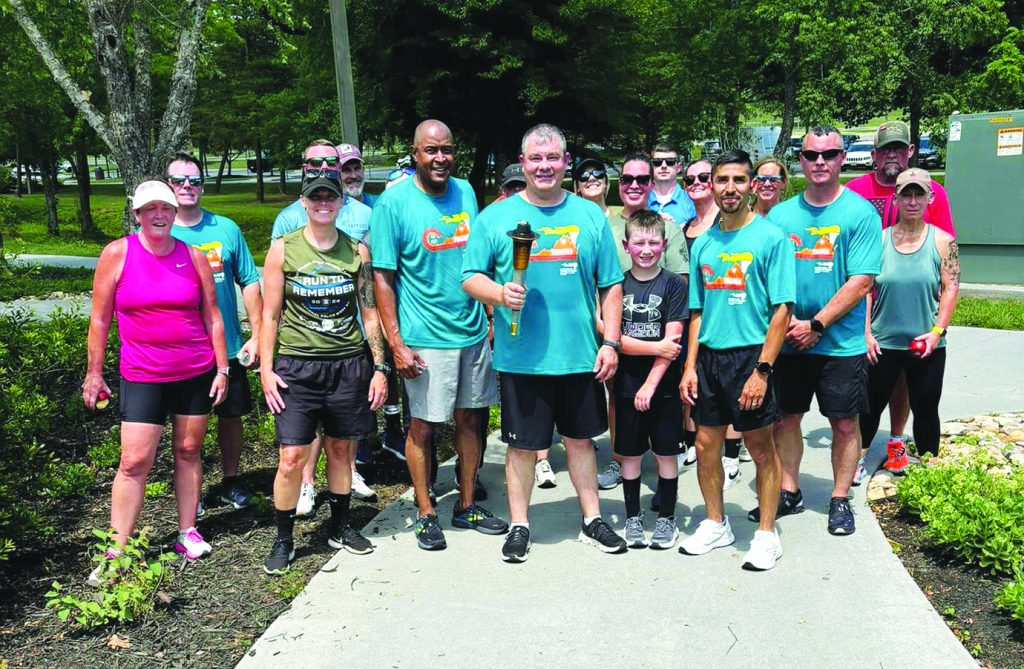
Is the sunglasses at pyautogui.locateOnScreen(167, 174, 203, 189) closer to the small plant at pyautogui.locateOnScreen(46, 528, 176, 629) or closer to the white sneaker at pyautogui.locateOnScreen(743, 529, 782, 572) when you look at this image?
the small plant at pyautogui.locateOnScreen(46, 528, 176, 629)

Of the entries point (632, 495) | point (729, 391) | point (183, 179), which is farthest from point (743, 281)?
point (183, 179)

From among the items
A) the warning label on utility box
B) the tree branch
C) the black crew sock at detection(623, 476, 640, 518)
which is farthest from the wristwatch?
the warning label on utility box

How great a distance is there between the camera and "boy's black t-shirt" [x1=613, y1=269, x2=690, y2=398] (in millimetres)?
4777

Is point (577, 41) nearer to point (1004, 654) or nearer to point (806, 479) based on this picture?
point (806, 479)

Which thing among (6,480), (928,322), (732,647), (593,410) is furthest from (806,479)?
(6,480)

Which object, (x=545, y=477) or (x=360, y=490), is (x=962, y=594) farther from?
(x=360, y=490)

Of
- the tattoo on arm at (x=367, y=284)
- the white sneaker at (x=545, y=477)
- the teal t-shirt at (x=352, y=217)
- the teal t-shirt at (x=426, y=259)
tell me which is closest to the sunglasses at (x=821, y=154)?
the teal t-shirt at (x=426, y=259)

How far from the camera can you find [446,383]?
486 cm

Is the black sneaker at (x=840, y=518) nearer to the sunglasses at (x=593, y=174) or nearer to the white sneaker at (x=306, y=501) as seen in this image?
the sunglasses at (x=593, y=174)

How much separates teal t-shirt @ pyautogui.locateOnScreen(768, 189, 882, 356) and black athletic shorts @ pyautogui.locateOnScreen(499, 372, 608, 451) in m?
1.11

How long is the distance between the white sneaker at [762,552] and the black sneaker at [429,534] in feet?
5.08

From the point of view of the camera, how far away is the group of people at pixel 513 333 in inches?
175

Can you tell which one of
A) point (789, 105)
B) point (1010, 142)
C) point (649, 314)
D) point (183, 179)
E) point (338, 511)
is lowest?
point (338, 511)

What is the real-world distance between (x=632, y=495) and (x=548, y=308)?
1117mm
